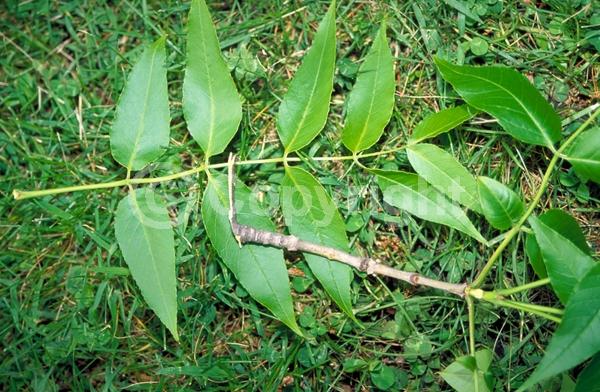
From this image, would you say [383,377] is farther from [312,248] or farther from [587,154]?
[587,154]

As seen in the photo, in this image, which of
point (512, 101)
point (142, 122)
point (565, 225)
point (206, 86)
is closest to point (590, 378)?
point (565, 225)

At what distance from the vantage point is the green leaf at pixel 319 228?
212 centimetres

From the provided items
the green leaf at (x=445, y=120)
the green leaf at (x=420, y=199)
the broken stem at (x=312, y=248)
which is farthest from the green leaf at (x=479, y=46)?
the broken stem at (x=312, y=248)

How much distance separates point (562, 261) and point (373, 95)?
0.80m

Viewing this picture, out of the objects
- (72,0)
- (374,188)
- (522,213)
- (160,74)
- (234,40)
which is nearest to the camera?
(522,213)

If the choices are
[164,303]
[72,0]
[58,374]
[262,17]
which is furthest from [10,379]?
[262,17]

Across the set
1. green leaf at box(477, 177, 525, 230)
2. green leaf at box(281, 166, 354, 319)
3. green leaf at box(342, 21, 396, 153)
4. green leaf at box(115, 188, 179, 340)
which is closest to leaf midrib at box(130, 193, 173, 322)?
green leaf at box(115, 188, 179, 340)

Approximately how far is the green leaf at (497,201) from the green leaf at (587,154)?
22 cm

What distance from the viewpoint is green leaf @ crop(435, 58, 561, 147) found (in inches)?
77.3

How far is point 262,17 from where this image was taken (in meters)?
2.55

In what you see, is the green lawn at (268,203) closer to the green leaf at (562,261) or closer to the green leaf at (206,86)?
the green leaf at (206,86)

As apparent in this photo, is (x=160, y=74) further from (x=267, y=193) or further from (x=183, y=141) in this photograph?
(x=267, y=193)

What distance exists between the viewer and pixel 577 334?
1628 mm

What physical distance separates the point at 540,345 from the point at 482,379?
0.36m
